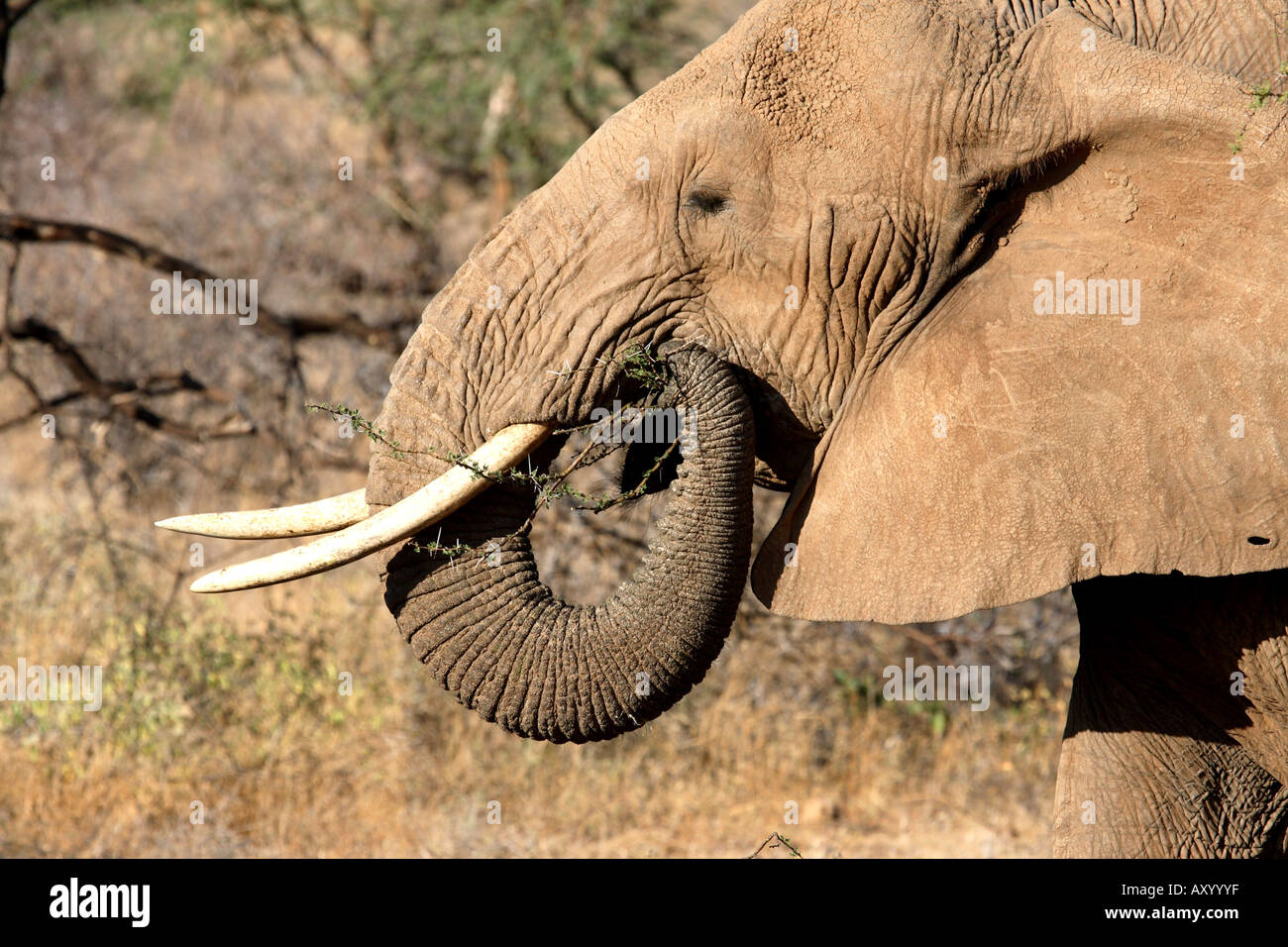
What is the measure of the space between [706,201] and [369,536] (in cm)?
108

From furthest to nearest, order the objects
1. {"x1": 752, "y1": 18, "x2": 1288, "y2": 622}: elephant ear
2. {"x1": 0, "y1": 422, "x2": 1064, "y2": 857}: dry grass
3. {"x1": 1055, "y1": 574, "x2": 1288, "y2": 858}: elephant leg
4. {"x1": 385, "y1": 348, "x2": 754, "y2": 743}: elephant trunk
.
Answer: {"x1": 0, "y1": 422, "x2": 1064, "y2": 857}: dry grass
{"x1": 1055, "y1": 574, "x2": 1288, "y2": 858}: elephant leg
{"x1": 385, "y1": 348, "x2": 754, "y2": 743}: elephant trunk
{"x1": 752, "y1": 18, "x2": 1288, "y2": 622}: elephant ear

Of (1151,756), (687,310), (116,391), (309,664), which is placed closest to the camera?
(687,310)

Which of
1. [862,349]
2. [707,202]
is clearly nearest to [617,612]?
[862,349]

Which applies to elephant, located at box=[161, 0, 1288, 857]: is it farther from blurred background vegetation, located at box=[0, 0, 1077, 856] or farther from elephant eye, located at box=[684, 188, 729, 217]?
blurred background vegetation, located at box=[0, 0, 1077, 856]

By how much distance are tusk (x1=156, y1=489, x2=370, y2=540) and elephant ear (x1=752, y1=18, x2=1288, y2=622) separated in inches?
42.6

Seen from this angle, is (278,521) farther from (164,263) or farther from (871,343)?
(164,263)

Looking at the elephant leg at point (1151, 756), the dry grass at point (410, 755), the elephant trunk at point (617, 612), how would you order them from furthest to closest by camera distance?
the dry grass at point (410, 755), the elephant leg at point (1151, 756), the elephant trunk at point (617, 612)

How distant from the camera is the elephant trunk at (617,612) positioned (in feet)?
10.9

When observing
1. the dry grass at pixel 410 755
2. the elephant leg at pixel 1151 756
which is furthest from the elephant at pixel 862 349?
the dry grass at pixel 410 755

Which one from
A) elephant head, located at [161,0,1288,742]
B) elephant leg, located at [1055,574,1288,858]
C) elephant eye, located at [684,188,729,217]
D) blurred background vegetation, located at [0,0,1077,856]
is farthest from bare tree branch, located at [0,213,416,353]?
elephant leg, located at [1055,574,1288,858]

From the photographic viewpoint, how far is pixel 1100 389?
3307mm

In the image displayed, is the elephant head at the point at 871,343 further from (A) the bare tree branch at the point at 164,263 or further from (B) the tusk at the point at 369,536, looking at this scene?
(A) the bare tree branch at the point at 164,263

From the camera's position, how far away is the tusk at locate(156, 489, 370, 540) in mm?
3336
